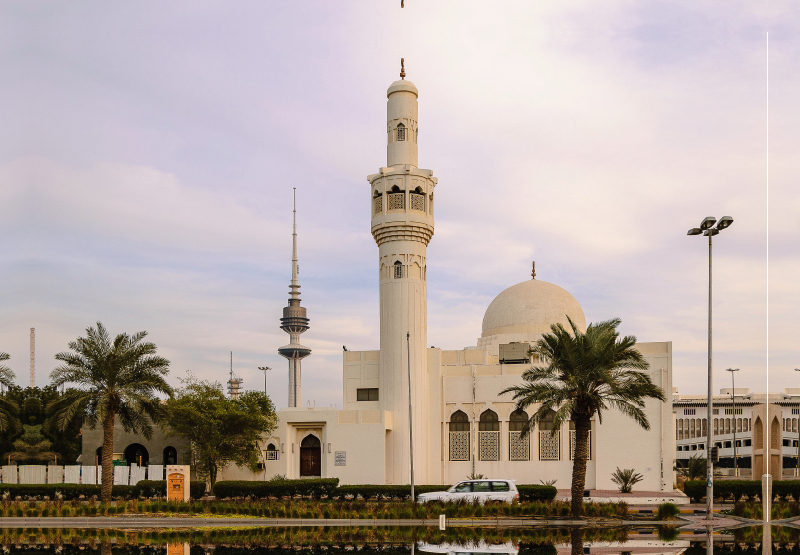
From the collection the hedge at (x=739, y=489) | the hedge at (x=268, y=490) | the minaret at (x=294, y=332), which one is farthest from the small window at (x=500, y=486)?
the minaret at (x=294, y=332)

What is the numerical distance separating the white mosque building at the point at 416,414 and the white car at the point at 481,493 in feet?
41.9

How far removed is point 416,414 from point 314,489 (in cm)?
912

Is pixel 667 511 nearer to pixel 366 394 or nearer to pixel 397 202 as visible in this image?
pixel 366 394

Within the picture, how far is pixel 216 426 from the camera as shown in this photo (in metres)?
40.6

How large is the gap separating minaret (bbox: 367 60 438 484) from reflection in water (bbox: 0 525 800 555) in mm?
17924

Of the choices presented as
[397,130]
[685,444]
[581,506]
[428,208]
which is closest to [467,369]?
[428,208]

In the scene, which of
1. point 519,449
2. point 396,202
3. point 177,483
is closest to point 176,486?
point 177,483

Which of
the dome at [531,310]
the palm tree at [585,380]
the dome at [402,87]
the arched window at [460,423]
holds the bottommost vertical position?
the arched window at [460,423]

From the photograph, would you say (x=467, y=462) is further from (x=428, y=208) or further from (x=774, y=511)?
(x=774, y=511)

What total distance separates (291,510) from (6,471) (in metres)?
21.0

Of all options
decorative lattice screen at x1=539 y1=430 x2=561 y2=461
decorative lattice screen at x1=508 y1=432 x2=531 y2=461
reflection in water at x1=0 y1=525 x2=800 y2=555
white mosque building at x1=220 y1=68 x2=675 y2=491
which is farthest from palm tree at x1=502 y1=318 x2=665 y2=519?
decorative lattice screen at x1=508 y1=432 x2=531 y2=461

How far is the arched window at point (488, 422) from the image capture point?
4425 cm

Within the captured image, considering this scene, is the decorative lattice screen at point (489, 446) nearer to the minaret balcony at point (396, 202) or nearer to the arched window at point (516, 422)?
the arched window at point (516, 422)

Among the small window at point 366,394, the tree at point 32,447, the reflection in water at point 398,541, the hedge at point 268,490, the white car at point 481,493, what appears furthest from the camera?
the small window at point 366,394
